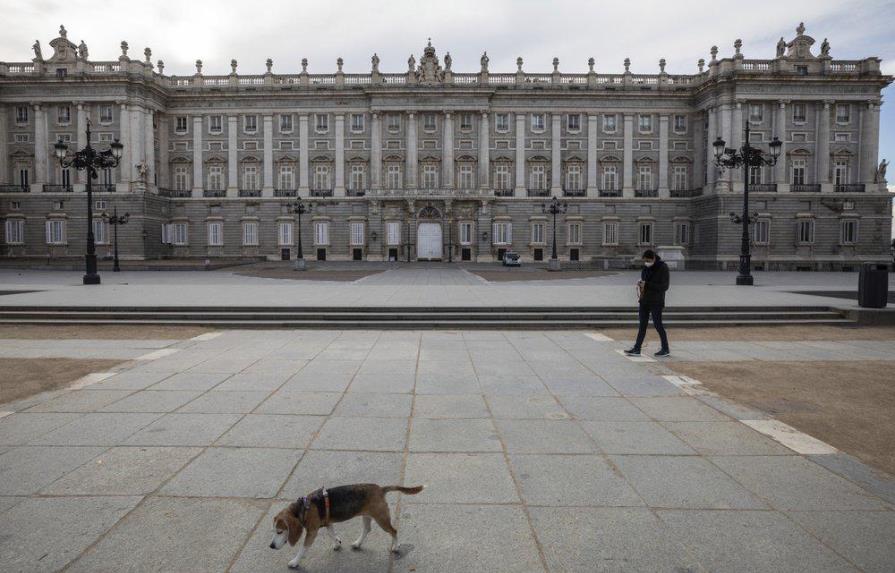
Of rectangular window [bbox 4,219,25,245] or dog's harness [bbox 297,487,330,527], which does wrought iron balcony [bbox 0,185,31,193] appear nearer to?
rectangular window [bbox 4,219,25,245]

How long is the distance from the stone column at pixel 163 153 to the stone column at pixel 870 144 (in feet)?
220

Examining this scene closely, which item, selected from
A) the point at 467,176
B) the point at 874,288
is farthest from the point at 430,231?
the point at 874,288

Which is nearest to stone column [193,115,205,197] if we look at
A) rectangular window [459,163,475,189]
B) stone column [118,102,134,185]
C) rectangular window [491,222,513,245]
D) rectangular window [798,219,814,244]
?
stone column [118,102,134,185]

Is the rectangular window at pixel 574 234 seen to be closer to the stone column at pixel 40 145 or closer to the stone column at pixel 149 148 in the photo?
the stone column at pixel 149 148

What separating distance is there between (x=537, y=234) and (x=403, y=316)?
1654 inches

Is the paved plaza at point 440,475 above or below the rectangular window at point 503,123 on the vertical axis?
below

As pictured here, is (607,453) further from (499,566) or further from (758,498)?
(499,566)

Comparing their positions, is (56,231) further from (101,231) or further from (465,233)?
(465,233)

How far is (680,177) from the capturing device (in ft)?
176

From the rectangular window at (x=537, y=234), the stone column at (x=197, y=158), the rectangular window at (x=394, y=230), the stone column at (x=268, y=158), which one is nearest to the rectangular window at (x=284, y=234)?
the stone column at (x=268, y=158)

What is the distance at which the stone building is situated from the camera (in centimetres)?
5116

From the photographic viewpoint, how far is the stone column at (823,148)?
161ft

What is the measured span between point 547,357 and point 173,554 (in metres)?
7.05

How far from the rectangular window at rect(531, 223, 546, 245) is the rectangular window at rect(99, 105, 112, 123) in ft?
137
